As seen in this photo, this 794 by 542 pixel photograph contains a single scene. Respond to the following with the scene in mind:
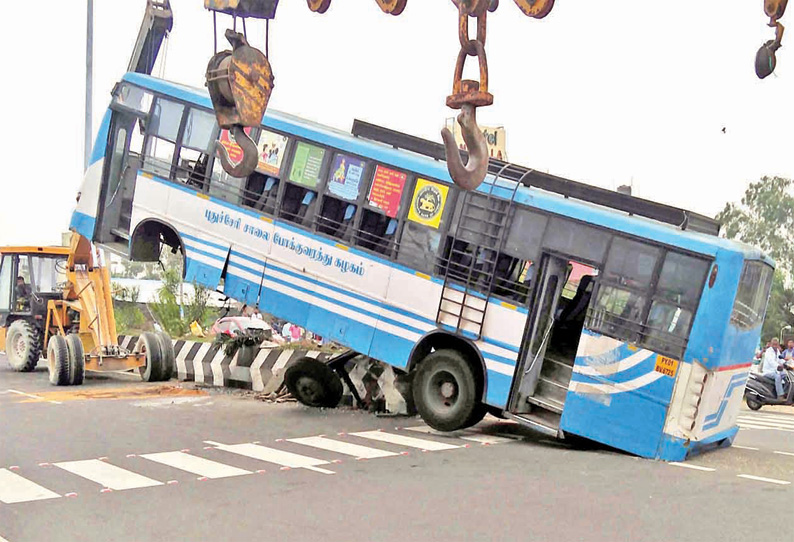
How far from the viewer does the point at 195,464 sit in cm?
882

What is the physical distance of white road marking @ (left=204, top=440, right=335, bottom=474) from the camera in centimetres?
894

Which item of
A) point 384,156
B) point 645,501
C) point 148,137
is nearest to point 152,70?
point 148,137

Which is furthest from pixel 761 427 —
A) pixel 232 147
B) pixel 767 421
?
pixel 232 147

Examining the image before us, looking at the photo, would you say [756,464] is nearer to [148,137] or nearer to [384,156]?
[384,156]

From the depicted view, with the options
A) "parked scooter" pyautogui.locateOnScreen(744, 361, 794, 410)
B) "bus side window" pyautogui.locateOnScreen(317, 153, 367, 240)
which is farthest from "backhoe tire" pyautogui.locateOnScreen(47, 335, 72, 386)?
"parked scooter" pyautogui.locateOnScreen(744, 361, 794, 410)

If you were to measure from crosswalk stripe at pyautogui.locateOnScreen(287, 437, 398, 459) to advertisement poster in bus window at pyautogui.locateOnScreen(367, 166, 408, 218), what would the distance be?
10.5 ft

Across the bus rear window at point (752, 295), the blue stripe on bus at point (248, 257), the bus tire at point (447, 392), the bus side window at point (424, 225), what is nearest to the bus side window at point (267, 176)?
the blue stripe on bus at point (248, 257)

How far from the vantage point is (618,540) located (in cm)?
630

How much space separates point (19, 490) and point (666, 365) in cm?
680

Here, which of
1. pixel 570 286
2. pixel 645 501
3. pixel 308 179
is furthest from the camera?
pixel 308 179

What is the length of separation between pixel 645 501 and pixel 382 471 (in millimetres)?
2645

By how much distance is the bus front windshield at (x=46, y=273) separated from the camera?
725 inches

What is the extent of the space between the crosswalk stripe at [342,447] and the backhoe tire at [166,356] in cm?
684

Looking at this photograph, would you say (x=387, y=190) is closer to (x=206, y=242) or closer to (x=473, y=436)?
(x=206, y=242)
